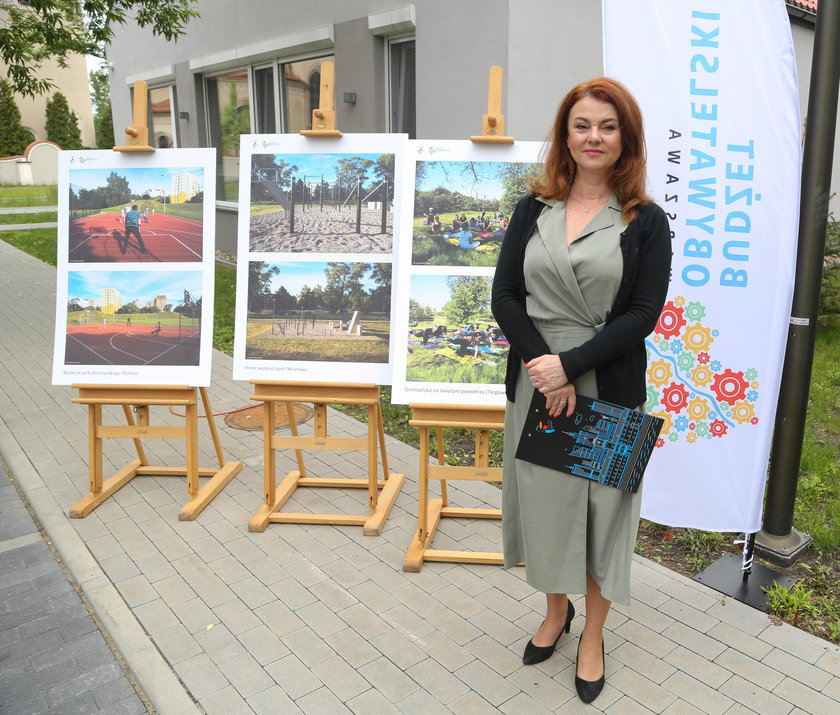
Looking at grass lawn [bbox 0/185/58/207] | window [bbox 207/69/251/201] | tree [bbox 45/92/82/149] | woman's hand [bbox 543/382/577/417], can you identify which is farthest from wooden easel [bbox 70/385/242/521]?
tree [bbox 45/92/82/149]

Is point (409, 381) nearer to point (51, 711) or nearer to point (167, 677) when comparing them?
point (167, 677)

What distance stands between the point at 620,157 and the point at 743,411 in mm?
1401

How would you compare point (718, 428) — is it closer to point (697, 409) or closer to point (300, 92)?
point (697, 409)

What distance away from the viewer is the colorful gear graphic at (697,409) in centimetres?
326

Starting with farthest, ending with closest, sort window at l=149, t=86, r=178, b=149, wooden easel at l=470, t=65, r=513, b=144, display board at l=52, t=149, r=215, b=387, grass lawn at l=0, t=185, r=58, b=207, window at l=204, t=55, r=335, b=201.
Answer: grass lawn at l=0, t=185, r=58, b=207, window at l=149, t=86, r=178, b=149, window at l=204, t=55, r=335, b=201, display board at l=52, t=149, r=215, b=387, wooden easel at l=470, t=65, r=513, b=144

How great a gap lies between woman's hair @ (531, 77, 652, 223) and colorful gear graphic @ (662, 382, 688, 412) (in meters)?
1.11

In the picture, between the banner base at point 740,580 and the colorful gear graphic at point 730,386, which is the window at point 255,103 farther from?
the banner base at point 740,580

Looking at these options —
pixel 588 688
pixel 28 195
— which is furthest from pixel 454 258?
pixel 28 195

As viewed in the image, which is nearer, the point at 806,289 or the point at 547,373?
the point at 547,373

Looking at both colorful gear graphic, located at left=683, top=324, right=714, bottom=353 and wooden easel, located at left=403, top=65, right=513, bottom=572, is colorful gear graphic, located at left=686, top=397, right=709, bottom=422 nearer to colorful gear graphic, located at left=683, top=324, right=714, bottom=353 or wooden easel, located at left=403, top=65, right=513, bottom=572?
colorful gear graphic, located at left=683, top=324, right=714, bottom=353

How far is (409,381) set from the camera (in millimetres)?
3543

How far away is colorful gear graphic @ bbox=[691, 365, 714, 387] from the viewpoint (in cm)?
324

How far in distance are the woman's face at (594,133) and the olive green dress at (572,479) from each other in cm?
16

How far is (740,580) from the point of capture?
339cm
